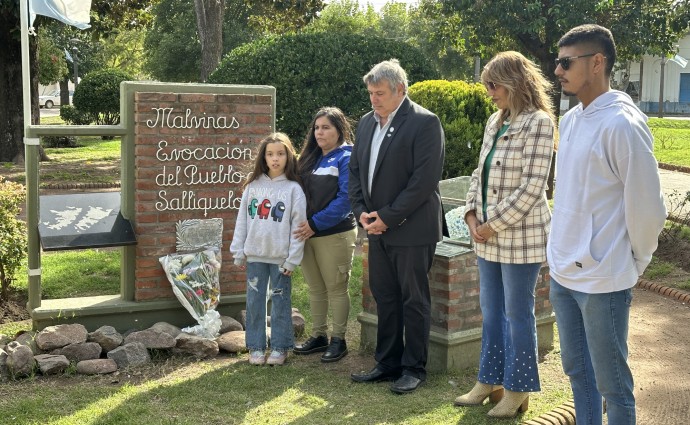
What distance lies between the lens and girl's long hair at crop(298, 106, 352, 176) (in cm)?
613

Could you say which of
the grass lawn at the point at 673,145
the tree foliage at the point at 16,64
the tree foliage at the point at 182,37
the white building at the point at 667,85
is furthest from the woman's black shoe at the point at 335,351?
the white building at the point at 667,85

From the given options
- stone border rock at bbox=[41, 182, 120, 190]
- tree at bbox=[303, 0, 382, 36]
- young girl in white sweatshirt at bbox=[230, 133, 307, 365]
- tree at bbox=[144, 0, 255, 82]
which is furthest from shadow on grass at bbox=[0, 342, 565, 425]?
tree at bbox=[303, 0, 382, 36]

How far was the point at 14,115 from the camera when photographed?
19062 mm

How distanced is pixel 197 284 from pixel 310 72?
790cm

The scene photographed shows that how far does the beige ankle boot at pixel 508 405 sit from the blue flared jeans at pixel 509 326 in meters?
0.05

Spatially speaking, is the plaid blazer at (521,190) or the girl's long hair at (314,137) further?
the girl's long hair at (314,137)

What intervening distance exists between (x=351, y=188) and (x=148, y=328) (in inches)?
76.4

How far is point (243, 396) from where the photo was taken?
213 inches

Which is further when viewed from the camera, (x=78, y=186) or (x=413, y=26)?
(x=413, y=26)

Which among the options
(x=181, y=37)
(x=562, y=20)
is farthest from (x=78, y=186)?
(x=181, y=37)

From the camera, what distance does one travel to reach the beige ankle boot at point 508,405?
16.4 feet

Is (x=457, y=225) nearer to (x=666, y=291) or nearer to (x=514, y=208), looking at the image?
(x=514, y=208)

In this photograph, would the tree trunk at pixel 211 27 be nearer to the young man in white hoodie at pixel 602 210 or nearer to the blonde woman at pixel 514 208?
the blonde woman at pixel 514 208

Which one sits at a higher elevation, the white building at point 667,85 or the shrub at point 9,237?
the white building at point 667,85
